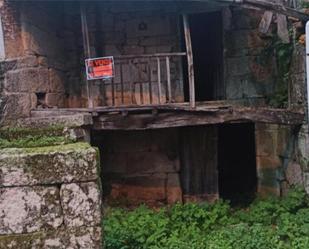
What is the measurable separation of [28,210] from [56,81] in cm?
478

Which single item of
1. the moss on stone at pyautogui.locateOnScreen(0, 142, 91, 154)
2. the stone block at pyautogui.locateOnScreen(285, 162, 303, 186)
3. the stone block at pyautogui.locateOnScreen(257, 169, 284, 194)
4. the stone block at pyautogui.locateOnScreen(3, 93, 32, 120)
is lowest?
the stone block at pyautogui.locateOnScreen(257, 169, 284, 194)

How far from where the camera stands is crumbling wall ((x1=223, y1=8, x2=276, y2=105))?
24.2 ft

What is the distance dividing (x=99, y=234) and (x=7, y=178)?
0.55 metres

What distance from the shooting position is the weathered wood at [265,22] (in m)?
6.91

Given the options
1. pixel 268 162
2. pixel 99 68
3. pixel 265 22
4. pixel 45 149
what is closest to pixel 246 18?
pixel 265 22

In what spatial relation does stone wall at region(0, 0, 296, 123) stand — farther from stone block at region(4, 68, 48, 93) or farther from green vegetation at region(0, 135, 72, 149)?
green vegetation at region(0, 135, 72, 149)

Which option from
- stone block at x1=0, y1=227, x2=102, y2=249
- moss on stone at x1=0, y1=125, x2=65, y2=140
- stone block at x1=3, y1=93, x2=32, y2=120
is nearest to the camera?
stone block at x1=0, y1=227, x2=102, y2=249

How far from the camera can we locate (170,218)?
21.0 ft

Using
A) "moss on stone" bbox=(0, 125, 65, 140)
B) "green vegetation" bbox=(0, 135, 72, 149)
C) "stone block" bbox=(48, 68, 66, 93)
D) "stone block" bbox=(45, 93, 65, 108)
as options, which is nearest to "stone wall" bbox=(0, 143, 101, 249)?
"green vegetation" bbox=(0, 135, 72, 149)

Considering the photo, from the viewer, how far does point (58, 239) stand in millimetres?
2045

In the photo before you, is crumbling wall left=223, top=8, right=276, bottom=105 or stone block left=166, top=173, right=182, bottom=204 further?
stone block left=166, top=173, right=182, bottom=204

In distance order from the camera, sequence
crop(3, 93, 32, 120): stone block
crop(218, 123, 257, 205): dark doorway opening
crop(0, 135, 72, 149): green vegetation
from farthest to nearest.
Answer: crop(218, 123, 257, 205): dark doorway opening < crop(3, 93, 32, 120): stone block < crop(0, 135, 72, 149): green vegetation

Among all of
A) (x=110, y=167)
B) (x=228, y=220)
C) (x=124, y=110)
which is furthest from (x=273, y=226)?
(x=110, y=167)

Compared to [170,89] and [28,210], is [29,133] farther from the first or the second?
[170,89]
